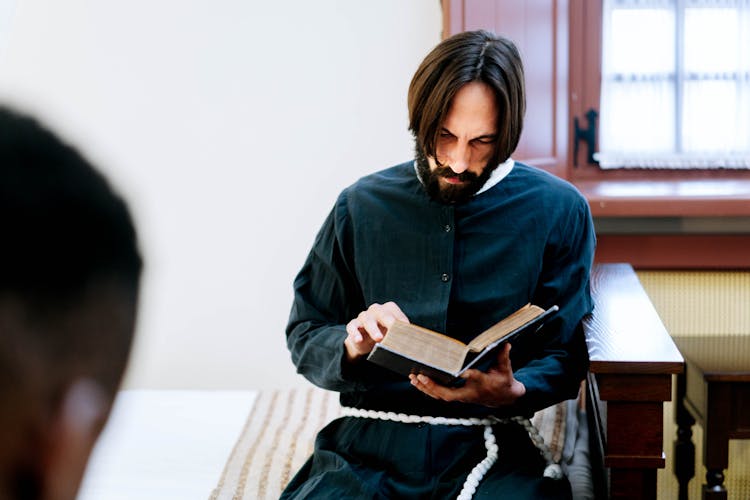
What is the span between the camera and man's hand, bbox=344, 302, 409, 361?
151 cm

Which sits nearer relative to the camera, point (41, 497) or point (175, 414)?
point (41, 497)

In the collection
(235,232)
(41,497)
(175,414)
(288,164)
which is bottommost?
(175,414)

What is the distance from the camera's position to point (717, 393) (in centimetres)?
180

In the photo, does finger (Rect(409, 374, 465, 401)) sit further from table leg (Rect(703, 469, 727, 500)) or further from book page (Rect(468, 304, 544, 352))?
table leg (Rect(703, 469, 727, 500))

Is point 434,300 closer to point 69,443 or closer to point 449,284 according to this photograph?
point 449,284

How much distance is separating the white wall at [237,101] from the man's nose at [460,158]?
1.28 metres

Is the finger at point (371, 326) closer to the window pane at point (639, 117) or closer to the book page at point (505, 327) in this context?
the book page at point (505, 327)

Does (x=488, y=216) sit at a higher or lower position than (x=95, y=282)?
lower

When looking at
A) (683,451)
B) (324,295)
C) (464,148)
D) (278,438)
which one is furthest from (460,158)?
(683,451)

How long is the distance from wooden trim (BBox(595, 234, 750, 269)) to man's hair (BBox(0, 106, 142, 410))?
97.9 inches

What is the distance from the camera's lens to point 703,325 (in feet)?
9.23

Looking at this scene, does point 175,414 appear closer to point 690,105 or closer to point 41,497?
point 690,105

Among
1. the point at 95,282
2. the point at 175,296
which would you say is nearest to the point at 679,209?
the point at 175,296

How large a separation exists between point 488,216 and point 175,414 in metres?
1.05
